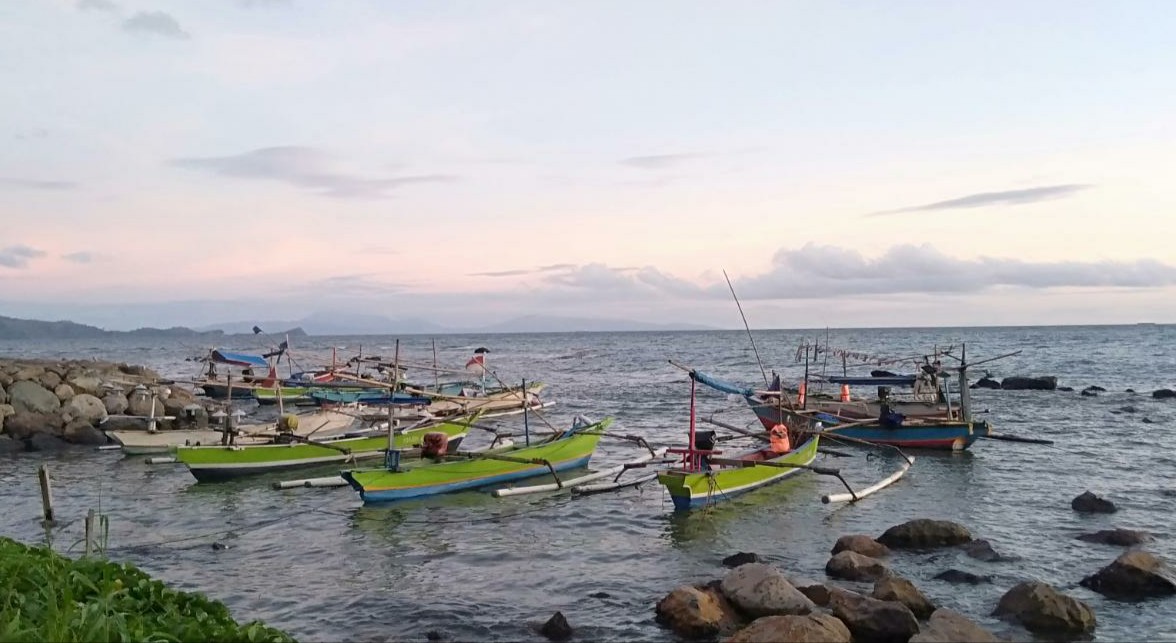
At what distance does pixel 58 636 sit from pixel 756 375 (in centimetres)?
6445

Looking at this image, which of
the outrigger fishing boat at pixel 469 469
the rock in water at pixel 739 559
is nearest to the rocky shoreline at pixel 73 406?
the outrigger fishing boat at pixel 469 469

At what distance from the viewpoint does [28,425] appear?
30344 mm

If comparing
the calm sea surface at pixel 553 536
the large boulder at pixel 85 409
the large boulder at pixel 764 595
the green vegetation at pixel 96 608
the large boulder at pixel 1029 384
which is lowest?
the calm sea surface at pixel 553 536

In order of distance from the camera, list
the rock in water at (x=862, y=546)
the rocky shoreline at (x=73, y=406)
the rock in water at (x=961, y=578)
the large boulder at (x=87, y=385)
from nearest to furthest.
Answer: the rock in water at (x=961, y=578)
the rock in water at (x=862, y=546)
the rocky shoreline at (x=73, y=406)
the large boulder at (x=87, y=385)

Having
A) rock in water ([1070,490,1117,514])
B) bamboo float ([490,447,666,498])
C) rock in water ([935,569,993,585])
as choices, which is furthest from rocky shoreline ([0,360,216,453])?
rock in water ([1070,490,1117,514])

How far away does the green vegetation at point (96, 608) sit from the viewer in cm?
693

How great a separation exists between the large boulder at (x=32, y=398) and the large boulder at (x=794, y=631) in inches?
1218

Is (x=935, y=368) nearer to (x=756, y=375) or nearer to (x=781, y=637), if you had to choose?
(x=781, y=637)

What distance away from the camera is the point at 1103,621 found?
40.6ft

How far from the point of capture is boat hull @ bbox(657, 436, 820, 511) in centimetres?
1914

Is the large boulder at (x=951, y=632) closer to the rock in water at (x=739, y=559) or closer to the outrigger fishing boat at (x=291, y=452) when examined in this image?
the rock in water at (x=739, y=559)

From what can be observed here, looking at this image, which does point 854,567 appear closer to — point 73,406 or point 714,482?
point 714,482

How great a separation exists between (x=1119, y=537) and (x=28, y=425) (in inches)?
1321

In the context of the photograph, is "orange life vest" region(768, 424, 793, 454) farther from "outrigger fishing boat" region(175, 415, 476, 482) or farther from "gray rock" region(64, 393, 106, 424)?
"gray rock" region(64, 393, 106, 424)
